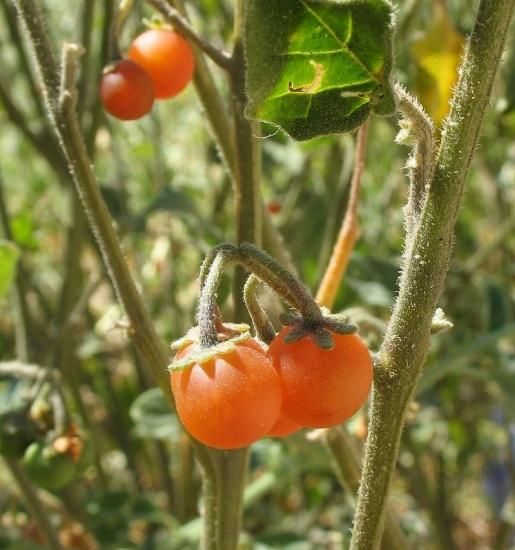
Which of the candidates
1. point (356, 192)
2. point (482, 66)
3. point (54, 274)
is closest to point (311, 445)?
point (356, 192)

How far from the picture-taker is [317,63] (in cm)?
58

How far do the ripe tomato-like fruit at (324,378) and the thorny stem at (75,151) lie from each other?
254mm

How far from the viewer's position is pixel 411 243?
60 centimetres

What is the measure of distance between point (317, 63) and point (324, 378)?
226mm

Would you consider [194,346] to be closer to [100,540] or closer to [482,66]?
[482,66]

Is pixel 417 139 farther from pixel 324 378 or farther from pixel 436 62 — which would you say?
pixel 436 62

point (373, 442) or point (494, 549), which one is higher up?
point (373, 442)

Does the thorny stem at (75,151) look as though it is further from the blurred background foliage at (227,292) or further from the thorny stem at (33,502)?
the thorny stem at (33,502)

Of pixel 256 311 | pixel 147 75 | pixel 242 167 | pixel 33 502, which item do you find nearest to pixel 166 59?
pixel 147 75

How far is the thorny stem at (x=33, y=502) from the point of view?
1209 millimetres

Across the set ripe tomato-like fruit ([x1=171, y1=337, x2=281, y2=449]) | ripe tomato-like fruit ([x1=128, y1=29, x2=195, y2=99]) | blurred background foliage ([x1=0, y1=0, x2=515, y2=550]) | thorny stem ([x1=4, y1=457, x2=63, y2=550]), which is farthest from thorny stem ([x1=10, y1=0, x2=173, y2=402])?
thorny stem ([x1=4, y1=457, x2=63, y2=550])

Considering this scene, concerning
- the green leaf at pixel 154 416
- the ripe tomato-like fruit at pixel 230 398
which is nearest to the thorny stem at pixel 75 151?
the ripe tomato-like fruit at pixel 230 398

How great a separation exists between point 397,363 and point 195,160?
2349mm

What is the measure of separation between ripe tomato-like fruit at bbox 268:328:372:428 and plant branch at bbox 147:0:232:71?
1.23 ft
